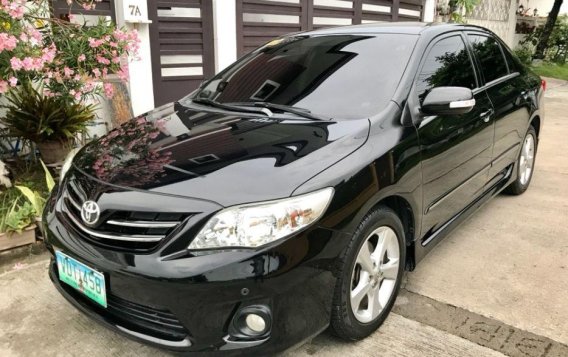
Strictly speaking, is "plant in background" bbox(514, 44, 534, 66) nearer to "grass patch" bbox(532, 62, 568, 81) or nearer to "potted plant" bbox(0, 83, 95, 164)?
"grass patch" bbox(532, 62, 568, 81)

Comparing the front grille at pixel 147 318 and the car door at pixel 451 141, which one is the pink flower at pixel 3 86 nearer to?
the front grille at pixel 147 318

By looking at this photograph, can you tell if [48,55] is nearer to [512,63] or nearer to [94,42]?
[94,42]

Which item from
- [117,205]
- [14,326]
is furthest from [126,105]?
[117,205]

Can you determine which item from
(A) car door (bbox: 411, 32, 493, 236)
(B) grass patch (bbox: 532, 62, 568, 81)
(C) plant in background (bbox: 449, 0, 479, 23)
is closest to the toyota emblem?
(A) car door (bbox: 411, 32, 493, 236)

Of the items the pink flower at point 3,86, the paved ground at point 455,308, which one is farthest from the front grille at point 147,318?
the pink flower at point 3,86

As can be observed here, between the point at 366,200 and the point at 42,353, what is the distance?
172 centimetres

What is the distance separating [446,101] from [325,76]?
0.72 metres

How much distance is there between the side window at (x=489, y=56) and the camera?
12.3 ft

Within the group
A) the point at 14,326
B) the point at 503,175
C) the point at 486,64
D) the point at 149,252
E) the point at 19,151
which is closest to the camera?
the point at 149,252

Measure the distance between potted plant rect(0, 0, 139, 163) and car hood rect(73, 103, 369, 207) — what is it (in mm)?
1175

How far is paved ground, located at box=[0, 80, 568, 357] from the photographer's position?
2484 mm

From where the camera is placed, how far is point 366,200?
2.26 metres

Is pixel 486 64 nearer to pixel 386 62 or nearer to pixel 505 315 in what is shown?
pixel 386 62

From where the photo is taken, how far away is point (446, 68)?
3252 millimetres
